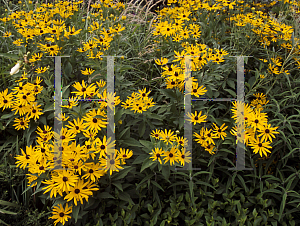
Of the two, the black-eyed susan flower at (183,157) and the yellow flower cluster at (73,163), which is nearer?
the yellow flower cluster at (73,163)

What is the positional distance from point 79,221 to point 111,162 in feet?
1.49

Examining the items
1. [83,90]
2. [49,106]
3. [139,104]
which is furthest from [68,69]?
[139,104]

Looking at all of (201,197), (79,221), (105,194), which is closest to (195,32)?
(201,197)

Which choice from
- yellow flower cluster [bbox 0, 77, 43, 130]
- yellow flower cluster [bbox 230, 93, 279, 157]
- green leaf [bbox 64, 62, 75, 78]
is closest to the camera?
yellow flower cluster [bbox 230, 93, 279, 157]

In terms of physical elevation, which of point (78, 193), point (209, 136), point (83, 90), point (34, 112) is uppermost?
point (83, 90)

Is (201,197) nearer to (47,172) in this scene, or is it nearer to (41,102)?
(47,172)

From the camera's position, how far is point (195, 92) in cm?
159

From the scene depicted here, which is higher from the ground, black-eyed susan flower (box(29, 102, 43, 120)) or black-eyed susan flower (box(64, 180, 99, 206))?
black-eyed susan flower (box(29, 102, 43, 120))

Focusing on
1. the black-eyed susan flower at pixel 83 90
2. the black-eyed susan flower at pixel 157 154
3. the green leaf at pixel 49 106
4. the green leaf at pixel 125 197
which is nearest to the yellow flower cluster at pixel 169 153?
the black-eyed susan flower at pixel 157 154

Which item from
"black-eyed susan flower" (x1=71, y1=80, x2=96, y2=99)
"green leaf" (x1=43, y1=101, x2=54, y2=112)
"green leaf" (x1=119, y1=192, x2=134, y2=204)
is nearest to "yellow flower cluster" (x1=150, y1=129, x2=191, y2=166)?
"green leaf" (x1=119, y1=192, x2=134, y2=204)

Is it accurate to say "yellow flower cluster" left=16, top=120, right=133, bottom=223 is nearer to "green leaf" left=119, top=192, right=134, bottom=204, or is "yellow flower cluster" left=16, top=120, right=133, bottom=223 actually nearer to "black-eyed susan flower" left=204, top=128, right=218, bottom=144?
"green leaf" left=119, top=192, right=134, bottom=204

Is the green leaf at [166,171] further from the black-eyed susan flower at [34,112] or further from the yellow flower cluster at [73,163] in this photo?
the black-eyed susan flower at [34,112]

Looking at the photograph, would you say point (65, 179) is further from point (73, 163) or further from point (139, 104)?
point (139, 104)

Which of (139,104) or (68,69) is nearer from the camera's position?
(139,104)
